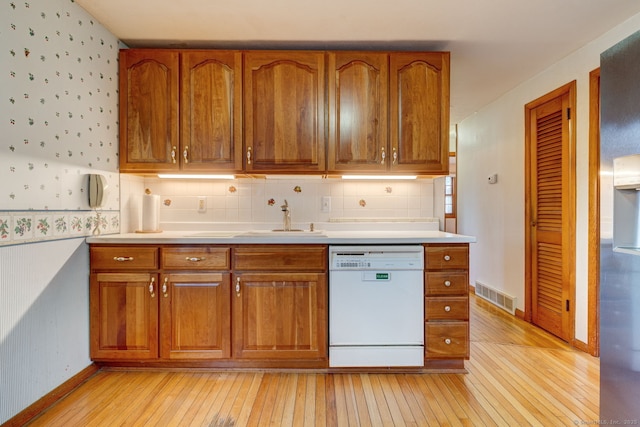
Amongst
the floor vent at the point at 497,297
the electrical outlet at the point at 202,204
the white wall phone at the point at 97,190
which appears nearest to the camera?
the white wall phone at the point at 97,190

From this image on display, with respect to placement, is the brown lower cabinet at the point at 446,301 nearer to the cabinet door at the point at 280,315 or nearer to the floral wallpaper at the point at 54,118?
the cabinet door at the point at 280,315

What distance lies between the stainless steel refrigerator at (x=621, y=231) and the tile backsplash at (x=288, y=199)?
150 centimetres

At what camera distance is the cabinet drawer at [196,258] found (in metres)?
2.20

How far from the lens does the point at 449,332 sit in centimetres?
221

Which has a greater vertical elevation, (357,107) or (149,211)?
(357,107)

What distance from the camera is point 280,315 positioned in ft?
7.23

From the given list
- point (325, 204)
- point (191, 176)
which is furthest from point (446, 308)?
point (191, 176)

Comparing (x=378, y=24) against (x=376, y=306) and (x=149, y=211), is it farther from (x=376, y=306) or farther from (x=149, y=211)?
(x=149, y=211)

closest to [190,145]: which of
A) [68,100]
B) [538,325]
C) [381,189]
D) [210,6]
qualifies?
[68,100]

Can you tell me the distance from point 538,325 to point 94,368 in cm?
351

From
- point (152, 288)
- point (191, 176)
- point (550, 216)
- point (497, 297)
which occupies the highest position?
point (191, 176)

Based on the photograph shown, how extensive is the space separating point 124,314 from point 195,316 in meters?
0.44

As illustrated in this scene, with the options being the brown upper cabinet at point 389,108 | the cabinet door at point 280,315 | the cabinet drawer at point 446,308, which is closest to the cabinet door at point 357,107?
the brown upper cabinet at point 389,108

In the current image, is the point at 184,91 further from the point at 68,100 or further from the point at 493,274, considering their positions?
the point at 493,274
